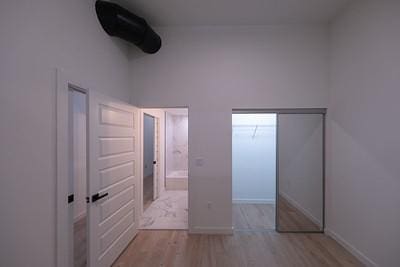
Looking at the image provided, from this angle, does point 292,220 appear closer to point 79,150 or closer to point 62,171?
point 62,171

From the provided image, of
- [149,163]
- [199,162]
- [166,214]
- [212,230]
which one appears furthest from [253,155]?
[149,163]

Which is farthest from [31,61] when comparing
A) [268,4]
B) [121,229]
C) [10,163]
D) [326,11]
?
[326,11]

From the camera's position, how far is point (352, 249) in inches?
108

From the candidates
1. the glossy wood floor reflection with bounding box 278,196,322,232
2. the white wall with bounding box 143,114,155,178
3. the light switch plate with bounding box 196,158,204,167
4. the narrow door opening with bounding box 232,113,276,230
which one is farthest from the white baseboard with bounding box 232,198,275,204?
the white wall with bounding box 143,114,155,178

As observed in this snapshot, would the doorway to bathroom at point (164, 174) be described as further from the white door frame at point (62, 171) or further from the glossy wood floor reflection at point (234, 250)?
the white door frame at point (62, 171)

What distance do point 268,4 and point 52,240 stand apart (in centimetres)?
350

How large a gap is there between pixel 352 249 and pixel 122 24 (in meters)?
4.03

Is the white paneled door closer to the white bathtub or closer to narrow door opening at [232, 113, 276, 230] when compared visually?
narrow door opening at [232, 113, 276, 230]

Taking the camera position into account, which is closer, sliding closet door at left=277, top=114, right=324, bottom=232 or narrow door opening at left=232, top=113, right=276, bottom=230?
sliding closet door at left=277, top=114, right=324, bottom=232

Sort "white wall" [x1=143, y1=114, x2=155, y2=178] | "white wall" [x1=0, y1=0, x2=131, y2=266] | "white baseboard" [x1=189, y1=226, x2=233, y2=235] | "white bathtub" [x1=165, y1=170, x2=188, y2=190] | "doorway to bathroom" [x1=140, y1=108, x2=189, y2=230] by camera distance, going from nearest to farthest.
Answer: "white wall" [x1=0, y1=0, x2=131, y2=266] → "white baseboard" [x1=189, y1=226, x2=233, y2=235] → "doorway to bathroom" [x1=140, y1=108, x2=189, y2=230] → "white wall" [x1=143, y1=114, x2=155, y2=178] → "white bathtub" [x1=165, y1=170, x2=188, y2=190]

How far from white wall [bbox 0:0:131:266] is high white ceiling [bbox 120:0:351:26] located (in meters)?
1.25

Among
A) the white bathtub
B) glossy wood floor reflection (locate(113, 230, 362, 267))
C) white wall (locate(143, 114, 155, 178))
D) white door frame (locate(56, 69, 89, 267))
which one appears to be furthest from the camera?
the white bathtub

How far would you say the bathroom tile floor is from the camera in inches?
141

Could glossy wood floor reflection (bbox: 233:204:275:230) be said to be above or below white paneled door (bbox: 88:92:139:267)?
below
